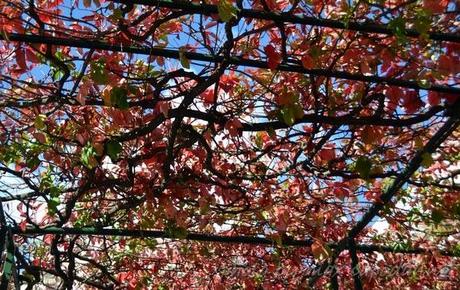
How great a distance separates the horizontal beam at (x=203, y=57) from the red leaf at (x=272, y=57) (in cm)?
2

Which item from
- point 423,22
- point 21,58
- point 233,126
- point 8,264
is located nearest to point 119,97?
point 21,58

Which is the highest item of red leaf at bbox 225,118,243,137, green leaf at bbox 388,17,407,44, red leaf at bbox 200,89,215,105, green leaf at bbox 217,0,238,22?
red leaf at bbox 200,89,215,105

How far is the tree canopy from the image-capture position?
221 centimetres

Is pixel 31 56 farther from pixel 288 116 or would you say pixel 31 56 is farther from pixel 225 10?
pixel 288 116

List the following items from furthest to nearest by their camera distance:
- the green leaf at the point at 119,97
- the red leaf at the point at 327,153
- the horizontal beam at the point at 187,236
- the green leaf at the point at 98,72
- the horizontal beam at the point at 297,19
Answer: the horizontal beam at the point at 187,236 → the red leaf at the point at 327,153 → the green leaf at the point at 119,97 → the green leaf at the point at 98,72 → the horizontal beam at the point at 297,19

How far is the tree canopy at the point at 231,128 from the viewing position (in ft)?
7.23

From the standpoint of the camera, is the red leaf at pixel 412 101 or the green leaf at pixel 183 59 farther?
the red leaf at pixel 412 101

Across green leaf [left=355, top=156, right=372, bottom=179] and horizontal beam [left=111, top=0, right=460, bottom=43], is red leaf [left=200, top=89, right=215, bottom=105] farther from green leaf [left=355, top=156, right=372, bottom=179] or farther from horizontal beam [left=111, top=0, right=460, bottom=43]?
green leaf [left=355, top=156, right=372, bottom=179]

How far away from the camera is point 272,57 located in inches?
→ 88.8

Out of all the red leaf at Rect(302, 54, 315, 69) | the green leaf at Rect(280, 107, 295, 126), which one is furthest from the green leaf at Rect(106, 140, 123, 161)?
the red leaf at Rect(302, 54, 315, 69)

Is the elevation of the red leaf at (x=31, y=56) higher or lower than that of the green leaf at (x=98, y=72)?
higher

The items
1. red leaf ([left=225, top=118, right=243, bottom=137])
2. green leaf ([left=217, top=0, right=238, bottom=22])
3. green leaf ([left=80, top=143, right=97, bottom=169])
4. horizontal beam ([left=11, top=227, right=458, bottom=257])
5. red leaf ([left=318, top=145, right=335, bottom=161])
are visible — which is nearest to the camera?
green leaf ([left=217, top=0, right=238, bottom=22])

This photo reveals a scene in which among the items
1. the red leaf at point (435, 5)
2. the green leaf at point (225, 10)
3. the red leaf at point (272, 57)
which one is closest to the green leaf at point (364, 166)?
the red leaf at point (272, 57)

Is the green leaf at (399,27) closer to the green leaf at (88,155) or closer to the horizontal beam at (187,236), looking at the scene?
the green leaf at (88,155)
